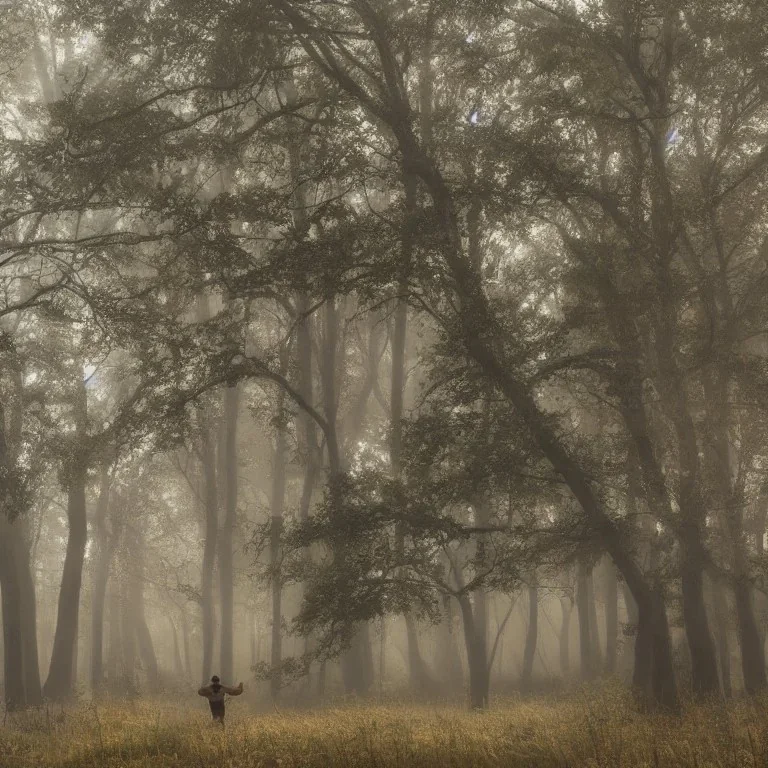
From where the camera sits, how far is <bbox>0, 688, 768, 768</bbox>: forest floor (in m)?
7.66

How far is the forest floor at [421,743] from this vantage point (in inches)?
301

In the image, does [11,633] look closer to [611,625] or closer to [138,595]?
[611,625]

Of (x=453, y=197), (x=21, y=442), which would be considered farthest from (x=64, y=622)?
(x=453, y=197)

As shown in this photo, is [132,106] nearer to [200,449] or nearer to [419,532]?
[419,532]

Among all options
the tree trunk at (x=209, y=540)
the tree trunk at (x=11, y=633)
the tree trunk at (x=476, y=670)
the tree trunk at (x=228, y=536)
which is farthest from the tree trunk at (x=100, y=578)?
the tree trunk at (x=476, y=670)

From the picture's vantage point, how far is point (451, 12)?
1198cm

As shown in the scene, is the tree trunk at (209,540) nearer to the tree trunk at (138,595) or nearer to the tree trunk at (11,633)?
the tree trunk at (11,633)

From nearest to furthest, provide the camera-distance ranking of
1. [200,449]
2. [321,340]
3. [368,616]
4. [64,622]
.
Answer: [368,616] < [64,622] < [321,340] < [200,449]

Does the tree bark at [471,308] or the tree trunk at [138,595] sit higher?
the tree bark at [471,308]

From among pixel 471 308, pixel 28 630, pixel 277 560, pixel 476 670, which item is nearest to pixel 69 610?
pixel 28 630

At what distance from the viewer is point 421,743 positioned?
879 cm

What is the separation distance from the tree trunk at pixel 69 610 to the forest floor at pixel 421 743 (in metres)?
9.38

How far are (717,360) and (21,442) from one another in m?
15.2

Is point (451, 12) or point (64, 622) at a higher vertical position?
point (451, 12)
